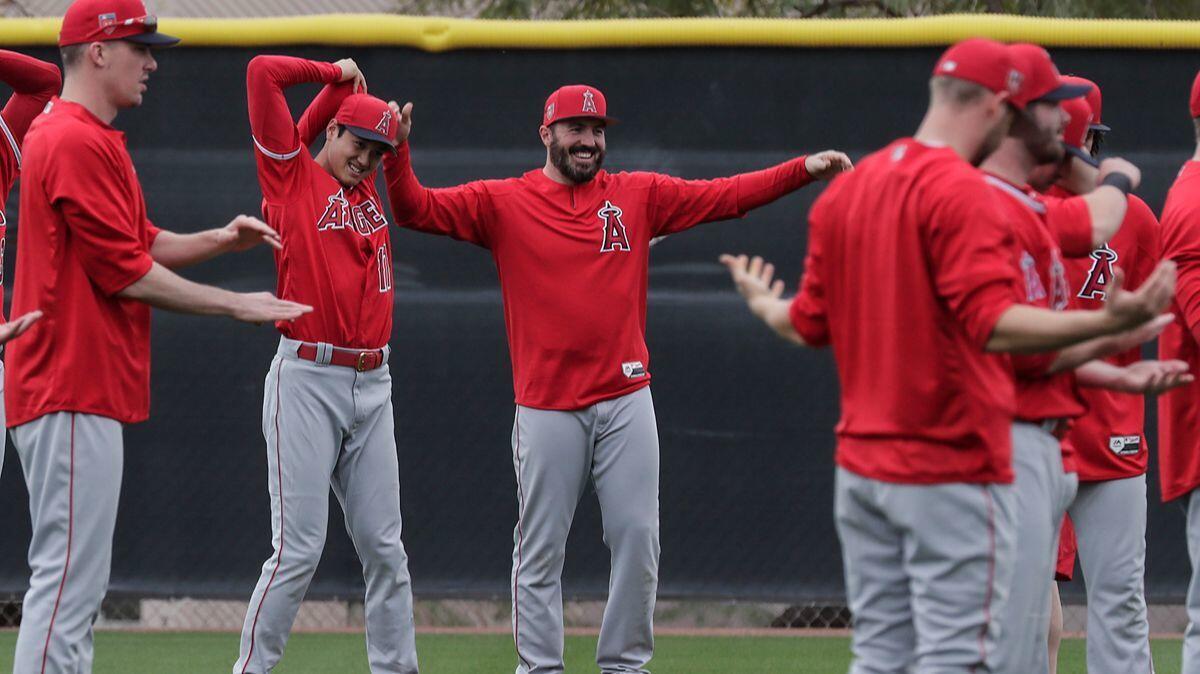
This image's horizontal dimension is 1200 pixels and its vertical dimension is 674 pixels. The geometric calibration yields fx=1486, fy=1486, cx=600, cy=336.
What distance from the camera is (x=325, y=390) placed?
5.09 m

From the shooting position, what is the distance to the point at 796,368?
683 centimetres

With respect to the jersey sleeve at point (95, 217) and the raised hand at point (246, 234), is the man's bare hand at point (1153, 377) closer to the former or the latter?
the raised hand at point (246, 234)

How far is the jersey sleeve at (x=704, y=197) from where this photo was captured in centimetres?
559

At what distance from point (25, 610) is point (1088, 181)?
3.15 m

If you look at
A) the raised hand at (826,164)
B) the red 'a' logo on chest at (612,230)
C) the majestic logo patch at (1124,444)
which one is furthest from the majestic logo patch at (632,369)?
the majestic logo patch at (1124,444)

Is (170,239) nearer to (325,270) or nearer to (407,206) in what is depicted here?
(325,270)

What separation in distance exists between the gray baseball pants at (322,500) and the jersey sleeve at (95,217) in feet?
3.83

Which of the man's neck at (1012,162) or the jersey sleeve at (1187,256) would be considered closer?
the man's neck at (1012,162)

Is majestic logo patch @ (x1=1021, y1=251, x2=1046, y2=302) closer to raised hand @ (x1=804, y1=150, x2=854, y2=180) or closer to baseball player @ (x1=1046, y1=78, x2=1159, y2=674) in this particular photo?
baseball player @ (x1=1046, y1=78, x2=1159, y2=674)

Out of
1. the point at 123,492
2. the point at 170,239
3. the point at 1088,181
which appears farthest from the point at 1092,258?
the point at 123,492

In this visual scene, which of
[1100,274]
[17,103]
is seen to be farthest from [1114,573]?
[17,103]

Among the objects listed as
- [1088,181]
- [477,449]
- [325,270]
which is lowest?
[477,449]

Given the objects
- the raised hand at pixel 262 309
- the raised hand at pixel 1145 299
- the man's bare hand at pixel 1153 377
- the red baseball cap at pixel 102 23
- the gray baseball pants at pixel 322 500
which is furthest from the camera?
the gray baseball pants at pixel 322 500

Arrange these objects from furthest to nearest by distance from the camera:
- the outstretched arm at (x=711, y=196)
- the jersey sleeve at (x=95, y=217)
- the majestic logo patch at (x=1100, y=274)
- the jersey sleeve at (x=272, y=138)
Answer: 1. the outstretched arm at (x=711, y=196)
2. the jersey sleeve at (x=272, y=138)
3. the majestic logo patch at (x=1100, y=274)
4. the jersey sleeve at (x=95, y=217)
